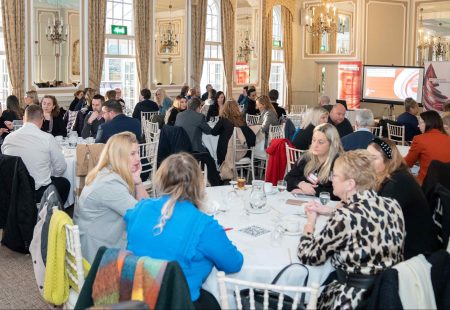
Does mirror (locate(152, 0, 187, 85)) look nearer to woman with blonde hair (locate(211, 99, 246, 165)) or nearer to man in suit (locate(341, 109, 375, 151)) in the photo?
woman with blonde hair (locate(211, 99, 246, 165))

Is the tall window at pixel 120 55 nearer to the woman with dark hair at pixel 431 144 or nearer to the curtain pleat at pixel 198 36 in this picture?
the curtain pleat at pixel 198 36

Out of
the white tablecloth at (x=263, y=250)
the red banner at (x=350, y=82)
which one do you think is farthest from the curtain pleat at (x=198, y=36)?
the white tablecloth at (x=263, y=250)

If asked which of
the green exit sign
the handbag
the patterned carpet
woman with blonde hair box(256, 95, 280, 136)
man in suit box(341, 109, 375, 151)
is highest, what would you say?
the green exit sign

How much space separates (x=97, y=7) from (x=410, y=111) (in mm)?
6697

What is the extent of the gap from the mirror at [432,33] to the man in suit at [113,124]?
11.3 m

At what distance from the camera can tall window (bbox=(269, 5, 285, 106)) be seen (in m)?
16.4

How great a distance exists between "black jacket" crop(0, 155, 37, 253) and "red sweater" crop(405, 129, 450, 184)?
3.63 meters

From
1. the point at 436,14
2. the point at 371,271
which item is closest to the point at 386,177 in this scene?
the point at 371,271

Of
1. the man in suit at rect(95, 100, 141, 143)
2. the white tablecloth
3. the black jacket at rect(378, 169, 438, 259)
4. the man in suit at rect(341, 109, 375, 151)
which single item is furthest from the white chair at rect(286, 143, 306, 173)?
the black jacket at rect(378, 169, 438, 259)

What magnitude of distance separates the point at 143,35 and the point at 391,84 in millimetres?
6619

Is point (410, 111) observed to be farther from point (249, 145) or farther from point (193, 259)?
point (193, 259)

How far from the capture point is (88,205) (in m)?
3.11

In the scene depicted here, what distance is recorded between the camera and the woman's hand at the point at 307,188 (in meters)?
4.08

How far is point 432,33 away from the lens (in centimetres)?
1529
